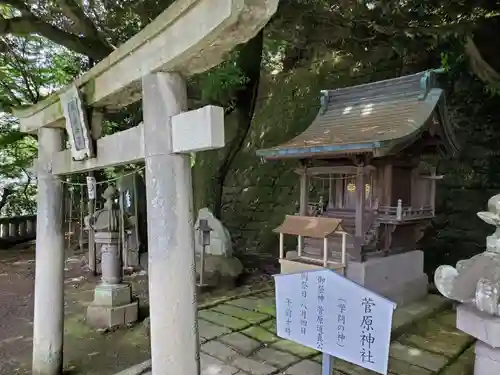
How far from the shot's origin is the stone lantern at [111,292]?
223 inches

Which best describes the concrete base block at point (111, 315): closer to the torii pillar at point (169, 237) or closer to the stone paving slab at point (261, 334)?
the stone paving slab at point (261, 334)

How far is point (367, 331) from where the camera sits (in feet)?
9.34

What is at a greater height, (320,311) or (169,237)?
(169,237)

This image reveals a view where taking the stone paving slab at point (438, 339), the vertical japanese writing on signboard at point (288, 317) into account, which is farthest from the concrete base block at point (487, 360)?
the stone paving slab at point (438, 339)

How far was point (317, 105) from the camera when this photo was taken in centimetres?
1145

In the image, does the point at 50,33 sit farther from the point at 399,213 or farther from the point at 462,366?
the point at 462,366

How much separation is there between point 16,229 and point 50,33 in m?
8.30

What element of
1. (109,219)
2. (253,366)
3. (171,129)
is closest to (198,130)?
(171,129)

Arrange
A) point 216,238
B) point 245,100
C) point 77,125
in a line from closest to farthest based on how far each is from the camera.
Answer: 1. point 77,125
2. point 216,238
3. point 245,100

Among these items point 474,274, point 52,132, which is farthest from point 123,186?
point 474,274

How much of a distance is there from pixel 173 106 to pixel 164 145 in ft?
0.88

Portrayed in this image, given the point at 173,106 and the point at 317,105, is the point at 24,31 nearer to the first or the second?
the point at 173,106

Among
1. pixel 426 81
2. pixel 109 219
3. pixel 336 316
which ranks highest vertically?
pixel 426 81

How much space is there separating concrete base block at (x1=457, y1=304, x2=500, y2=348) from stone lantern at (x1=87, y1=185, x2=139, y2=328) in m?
4.43
